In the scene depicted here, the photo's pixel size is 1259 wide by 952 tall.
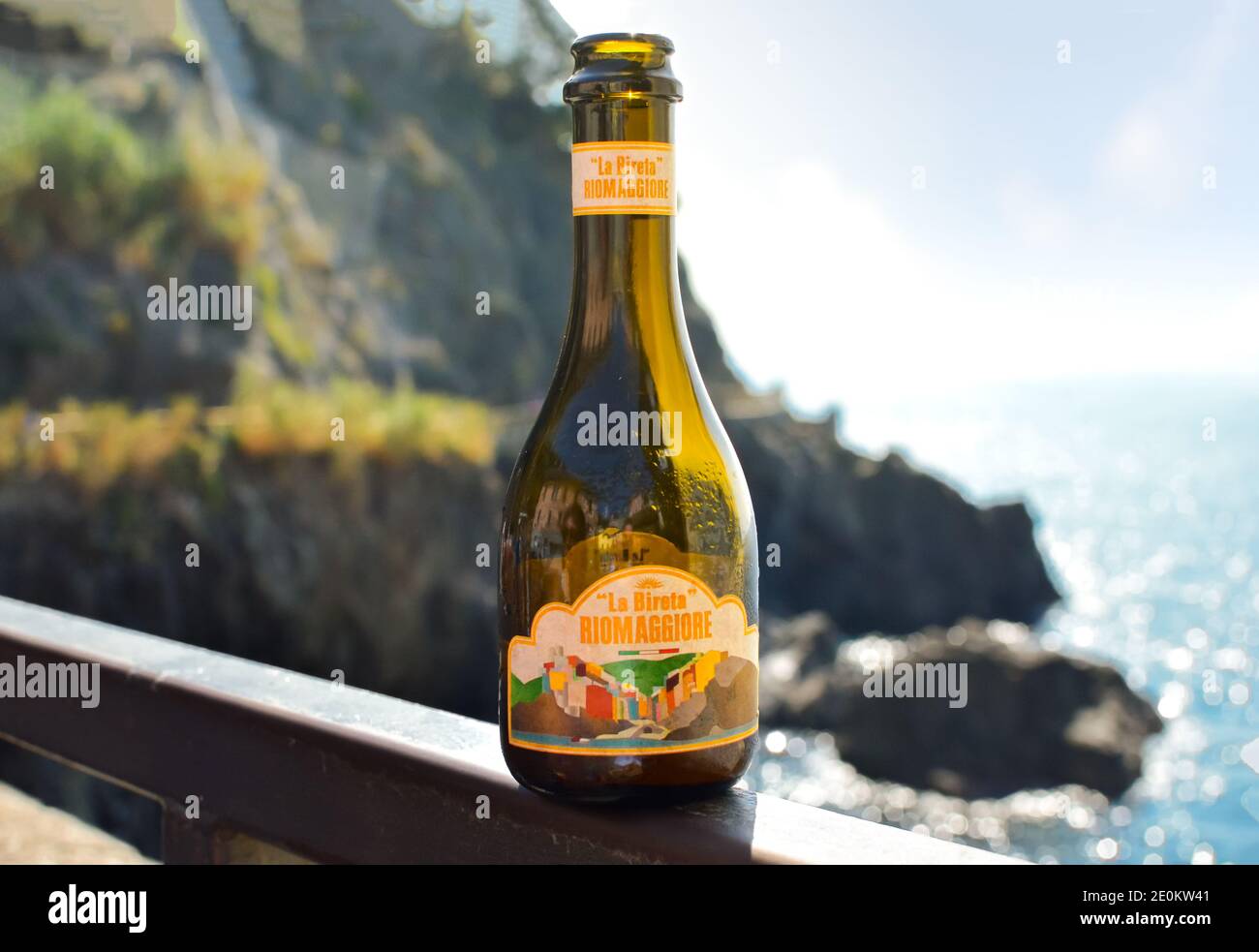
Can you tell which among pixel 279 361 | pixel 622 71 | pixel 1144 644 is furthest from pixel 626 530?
pixel 1144 644

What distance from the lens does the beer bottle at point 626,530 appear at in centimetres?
124

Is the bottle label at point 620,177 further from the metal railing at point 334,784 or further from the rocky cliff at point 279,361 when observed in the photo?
the rocky cliff at point 279,361

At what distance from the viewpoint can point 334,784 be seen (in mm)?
1496

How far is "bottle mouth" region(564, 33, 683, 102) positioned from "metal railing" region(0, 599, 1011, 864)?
0.66m

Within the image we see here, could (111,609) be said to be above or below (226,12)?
below

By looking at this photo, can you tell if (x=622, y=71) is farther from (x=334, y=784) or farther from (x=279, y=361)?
(x=279, y=361)

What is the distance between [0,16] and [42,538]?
10.2 meters

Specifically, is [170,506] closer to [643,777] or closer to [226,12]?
[643,777]

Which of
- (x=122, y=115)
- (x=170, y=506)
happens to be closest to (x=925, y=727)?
(x=170, y=506)

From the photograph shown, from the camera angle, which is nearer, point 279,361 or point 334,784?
point 334,784

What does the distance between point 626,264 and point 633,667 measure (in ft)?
1.26

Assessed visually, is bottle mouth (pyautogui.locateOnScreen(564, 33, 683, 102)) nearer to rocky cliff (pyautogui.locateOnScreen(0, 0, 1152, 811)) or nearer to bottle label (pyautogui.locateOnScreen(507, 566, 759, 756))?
bottle label (pyautogui.locateOnScreen(507, 566, 759, 756))

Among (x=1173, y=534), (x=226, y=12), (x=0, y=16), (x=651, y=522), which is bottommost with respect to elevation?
(x=1173, y=534)
